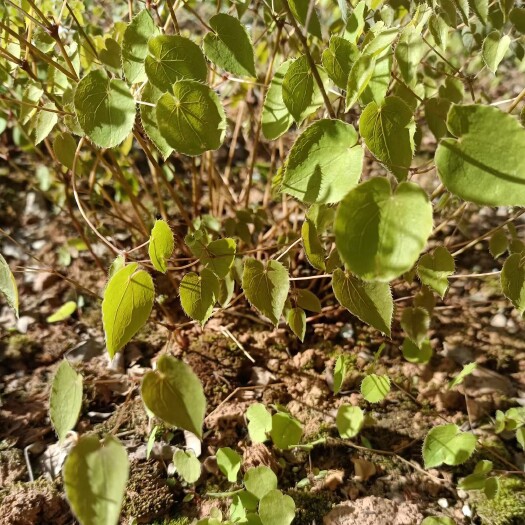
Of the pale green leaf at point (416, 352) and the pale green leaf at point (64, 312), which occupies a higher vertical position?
the pale green leaf at point (64, 312)

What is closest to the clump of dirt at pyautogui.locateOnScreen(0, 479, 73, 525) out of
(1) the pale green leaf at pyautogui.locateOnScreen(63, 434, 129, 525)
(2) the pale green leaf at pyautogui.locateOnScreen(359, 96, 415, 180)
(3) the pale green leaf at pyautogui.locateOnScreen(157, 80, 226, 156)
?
(1) the pale green leaf at pyautogui.locateOnScreen(63, 434, 129, 525)

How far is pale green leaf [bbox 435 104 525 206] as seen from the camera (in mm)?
448

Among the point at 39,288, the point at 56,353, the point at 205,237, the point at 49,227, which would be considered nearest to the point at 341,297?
the point at 205,237

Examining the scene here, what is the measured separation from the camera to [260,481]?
77 centimetres

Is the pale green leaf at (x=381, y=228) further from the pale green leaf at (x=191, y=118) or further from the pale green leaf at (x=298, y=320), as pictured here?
the pale green leaf at (x=298, y=320)

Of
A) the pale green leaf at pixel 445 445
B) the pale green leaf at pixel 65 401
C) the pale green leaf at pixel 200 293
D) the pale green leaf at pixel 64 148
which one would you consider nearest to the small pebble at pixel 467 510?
the pale green leaf at pixel 445 445

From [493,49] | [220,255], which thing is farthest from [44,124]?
[493,49]

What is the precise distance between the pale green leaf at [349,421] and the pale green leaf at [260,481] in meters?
0.16

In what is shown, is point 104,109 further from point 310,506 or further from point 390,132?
point 310,506

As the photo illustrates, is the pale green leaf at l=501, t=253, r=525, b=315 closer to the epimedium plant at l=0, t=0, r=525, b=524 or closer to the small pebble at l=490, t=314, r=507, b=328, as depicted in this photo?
the epimedium plant at l=0, t=0, r=525, b=524

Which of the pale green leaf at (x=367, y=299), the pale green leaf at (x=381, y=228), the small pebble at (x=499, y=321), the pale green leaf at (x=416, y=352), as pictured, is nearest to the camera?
the pale green leaf at (x=381, y=228)

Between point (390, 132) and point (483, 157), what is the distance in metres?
0.11

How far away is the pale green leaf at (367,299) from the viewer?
0.62m

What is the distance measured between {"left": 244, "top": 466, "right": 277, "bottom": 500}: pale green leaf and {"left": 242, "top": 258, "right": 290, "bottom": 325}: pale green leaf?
265mm
